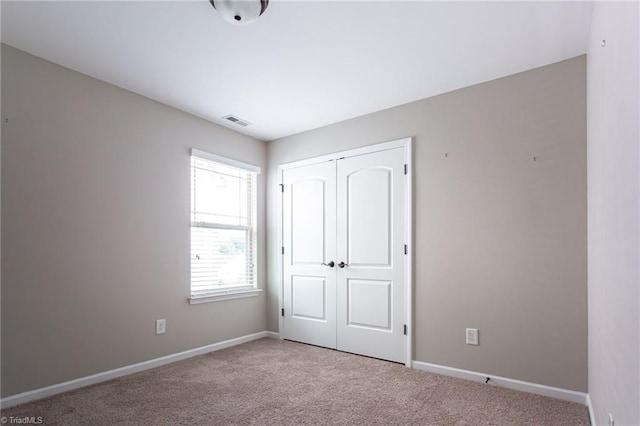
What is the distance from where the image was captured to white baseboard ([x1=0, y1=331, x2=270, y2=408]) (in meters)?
2.53

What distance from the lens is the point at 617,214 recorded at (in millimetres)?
1407

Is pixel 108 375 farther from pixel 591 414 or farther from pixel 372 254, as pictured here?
pixel 591 414

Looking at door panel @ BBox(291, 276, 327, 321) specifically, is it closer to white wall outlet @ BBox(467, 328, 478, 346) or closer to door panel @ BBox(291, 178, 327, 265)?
door panel @ BBox(291, 178, 327, 265)

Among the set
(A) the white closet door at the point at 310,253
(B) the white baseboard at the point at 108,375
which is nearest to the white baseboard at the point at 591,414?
(A) the white closet door at the point at 310,253

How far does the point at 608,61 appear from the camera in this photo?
1.60 metres

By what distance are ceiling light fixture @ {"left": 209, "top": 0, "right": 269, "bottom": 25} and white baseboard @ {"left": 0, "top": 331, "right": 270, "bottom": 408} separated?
111 inches

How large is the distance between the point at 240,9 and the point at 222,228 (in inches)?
97.4

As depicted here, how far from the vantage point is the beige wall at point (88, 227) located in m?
2.59

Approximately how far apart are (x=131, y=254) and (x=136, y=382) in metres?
1.05

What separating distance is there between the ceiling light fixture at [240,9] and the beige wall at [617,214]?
5.43 ft

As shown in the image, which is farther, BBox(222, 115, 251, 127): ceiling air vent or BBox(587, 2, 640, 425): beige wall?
BBox(222, 115, 251, 127): ceiling air vent

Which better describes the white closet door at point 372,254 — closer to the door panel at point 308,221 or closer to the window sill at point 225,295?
the door panel at point 308,221

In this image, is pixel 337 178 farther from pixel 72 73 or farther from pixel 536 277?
pixel 72 73

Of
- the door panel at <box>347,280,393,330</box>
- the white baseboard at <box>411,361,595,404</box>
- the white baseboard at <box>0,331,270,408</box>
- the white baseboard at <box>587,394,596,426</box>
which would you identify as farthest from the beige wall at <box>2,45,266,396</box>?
the white baseboard at <box>587,394,596,426</box>
